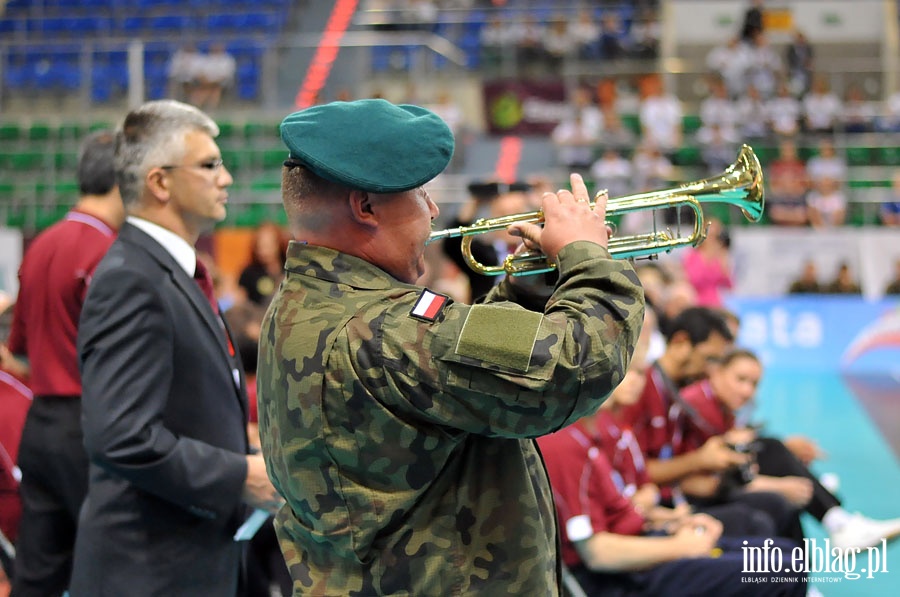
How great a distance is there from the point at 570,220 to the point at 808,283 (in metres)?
12.7

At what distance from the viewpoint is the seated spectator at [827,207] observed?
1472cm

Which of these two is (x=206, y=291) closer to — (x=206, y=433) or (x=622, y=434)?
(x=206, y=433)

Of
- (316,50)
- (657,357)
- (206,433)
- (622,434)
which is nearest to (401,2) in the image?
(316,50)

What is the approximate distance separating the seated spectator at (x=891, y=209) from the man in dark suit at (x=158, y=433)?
45.1ft

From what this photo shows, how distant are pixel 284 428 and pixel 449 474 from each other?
29 centimetres

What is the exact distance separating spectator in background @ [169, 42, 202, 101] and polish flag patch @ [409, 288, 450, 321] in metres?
15.4

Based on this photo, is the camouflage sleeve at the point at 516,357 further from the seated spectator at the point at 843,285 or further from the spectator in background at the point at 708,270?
the seated spectator at the point at 843,285

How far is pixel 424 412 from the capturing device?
1787 millimetres

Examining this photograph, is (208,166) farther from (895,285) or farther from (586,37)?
(586,37)

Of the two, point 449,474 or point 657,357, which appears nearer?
point 449,474

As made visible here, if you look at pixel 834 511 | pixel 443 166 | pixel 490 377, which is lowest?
pixel 834 511

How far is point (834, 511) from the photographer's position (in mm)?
5137

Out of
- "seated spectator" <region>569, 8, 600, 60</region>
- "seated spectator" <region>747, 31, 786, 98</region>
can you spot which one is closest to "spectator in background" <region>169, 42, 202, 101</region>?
"seated spectator" <region>569, 8, 600, 60</region>

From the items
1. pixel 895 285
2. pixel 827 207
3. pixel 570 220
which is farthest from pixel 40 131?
pixel 570 220
